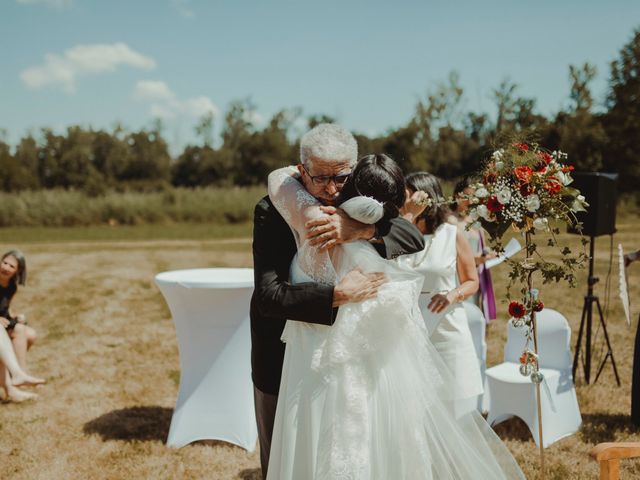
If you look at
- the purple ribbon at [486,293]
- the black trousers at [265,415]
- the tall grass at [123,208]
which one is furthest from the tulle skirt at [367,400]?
the tall grass at [123,208]

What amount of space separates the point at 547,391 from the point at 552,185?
2285mm

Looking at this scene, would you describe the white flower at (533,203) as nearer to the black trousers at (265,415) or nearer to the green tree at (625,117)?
the black trousers at (265,415)

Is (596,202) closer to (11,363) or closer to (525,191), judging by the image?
(525,191)

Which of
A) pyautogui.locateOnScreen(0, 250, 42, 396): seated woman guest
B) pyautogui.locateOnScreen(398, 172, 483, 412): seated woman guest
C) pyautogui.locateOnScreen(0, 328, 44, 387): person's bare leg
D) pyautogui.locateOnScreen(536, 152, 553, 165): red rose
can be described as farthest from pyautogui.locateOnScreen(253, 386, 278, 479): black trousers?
pyautogui.locateOnScreen(0, 250, 42, 396): seated woman guest

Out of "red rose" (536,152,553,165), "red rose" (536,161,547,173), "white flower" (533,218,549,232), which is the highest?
"red rose" (536,152,553,165)

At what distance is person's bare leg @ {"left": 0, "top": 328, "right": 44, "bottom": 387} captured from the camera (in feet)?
18.3

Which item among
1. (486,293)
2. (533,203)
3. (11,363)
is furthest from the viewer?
(486,293)

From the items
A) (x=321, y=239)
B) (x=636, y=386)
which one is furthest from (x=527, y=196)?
(x=636, y=386)

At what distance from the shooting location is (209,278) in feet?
14.7

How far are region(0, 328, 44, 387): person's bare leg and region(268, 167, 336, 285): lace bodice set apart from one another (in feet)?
14.5

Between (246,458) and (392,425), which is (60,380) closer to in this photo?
(246,458)

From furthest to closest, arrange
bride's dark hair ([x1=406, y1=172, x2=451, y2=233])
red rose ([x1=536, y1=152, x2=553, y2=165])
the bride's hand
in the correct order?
bride's dark hair ([x1=406, y1=172, x2=451, y2=233]) < the bride's hand < red rose ([x1=536, y1=152, x2=553, y2=165])

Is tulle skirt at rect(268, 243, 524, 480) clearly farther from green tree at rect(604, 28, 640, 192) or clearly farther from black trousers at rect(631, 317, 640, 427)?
green tree at rect(604, 28, 640, 192)

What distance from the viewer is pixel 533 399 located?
15.0 feet
